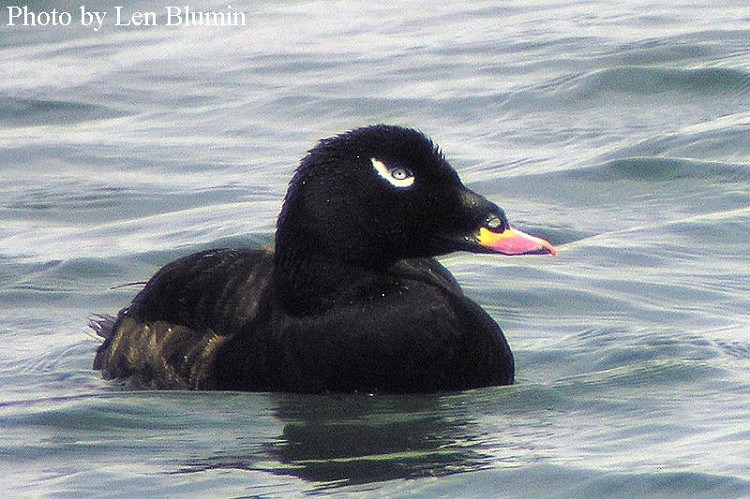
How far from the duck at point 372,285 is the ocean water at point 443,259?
125 millimetres

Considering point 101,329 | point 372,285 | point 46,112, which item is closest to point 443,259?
point 101,329

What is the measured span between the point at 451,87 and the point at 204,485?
28.7 feet

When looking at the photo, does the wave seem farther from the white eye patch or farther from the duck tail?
the white eye patch

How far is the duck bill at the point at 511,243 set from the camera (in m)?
7.70

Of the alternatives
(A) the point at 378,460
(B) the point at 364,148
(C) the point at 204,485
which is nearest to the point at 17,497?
(C) the point at 204,485

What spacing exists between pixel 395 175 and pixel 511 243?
534 mm

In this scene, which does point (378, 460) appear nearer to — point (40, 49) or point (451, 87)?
point (451, 87)

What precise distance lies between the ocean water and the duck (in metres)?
0.13

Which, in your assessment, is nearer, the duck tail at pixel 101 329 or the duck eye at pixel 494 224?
the duck eye at pixel 494 224

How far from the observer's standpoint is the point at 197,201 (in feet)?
40.7

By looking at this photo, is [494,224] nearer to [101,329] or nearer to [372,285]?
[372,285]

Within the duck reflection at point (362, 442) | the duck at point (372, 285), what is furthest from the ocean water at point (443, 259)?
the duck at point (372, 285)

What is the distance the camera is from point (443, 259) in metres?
10.7

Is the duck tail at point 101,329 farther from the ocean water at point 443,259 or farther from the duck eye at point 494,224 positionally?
the duck eye at point 494,224
